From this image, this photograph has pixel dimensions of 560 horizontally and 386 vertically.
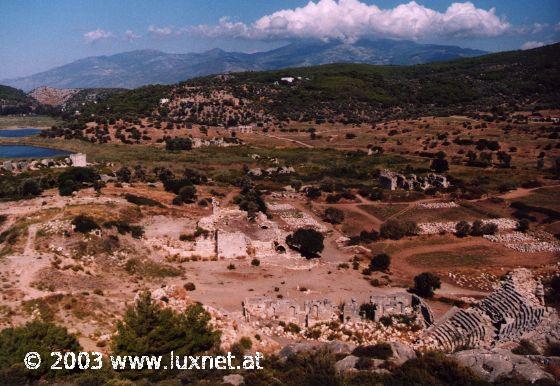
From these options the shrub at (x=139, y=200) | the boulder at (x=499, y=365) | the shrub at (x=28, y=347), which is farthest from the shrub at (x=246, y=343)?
the shrub at (x=139, y=200)

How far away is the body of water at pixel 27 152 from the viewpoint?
8581cm

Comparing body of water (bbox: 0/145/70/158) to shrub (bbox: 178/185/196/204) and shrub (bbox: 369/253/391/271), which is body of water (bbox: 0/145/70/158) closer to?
shrub (bbox: 178/185/196/204)

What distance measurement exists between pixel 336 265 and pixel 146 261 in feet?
46.1

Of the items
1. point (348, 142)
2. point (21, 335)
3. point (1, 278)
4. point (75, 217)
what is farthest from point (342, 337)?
point (348, 142)

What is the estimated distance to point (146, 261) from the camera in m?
31.6

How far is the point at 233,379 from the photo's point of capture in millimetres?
14562

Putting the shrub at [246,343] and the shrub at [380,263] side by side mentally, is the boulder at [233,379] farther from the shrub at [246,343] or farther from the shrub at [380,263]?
the shrub at [380,263]

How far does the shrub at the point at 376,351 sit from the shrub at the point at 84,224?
22.0 metres

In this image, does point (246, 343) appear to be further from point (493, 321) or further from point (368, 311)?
point (493, 321)

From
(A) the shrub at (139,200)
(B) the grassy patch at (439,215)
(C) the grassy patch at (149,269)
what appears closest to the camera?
(C) the grassy patch at (149,269)

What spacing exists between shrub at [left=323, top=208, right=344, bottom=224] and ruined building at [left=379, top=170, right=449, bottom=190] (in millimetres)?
14133

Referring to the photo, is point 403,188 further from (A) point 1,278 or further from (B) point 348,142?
(A) point 1,278

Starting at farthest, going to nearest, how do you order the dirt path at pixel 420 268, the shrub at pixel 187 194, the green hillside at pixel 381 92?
the green hillside at pixel 381 92 → the shrub at pixel 187 194 → the dirt path at pixel 420 268

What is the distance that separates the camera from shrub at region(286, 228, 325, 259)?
1427 inches
